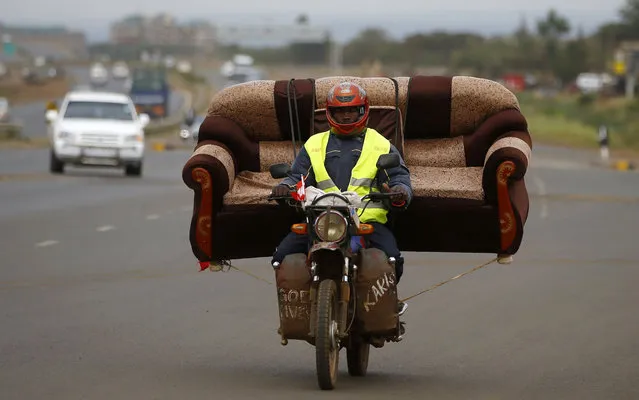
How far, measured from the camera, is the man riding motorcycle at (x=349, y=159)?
9.84 metres

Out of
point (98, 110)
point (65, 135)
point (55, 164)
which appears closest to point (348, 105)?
point (65, 135)

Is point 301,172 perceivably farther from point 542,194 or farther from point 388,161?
point 542,194

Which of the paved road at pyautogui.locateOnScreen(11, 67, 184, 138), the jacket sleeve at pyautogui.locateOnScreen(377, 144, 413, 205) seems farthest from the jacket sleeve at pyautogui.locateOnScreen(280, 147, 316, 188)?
the paved road at pyautogui.locateOnScreen(11, 67, 184, 138)

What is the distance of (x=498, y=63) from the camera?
196 m

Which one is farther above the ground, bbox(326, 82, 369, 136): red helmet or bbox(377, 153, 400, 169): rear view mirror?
bbox(326, 82, 369, 136): red helmet

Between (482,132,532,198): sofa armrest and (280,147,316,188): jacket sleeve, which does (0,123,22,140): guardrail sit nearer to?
(482,132,532,198): sofa armrest

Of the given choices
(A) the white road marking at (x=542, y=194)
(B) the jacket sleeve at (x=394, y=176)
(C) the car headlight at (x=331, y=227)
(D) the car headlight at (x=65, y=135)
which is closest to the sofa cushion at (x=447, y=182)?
(B) the jacket sleeve at (x=394, y=176)

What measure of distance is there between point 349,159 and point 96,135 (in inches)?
1022

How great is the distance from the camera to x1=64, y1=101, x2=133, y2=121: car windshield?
36656 mm

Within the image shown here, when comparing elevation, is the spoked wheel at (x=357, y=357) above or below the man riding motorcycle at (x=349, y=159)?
below

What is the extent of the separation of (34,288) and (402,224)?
5228 millimetres

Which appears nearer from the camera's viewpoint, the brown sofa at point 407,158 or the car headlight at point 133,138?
the brown sofa at point 407,158

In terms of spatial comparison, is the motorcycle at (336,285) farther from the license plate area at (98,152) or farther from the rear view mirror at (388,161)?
the license plate area at (98,152)

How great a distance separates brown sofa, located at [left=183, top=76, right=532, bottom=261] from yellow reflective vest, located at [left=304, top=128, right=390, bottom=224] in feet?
3.70
